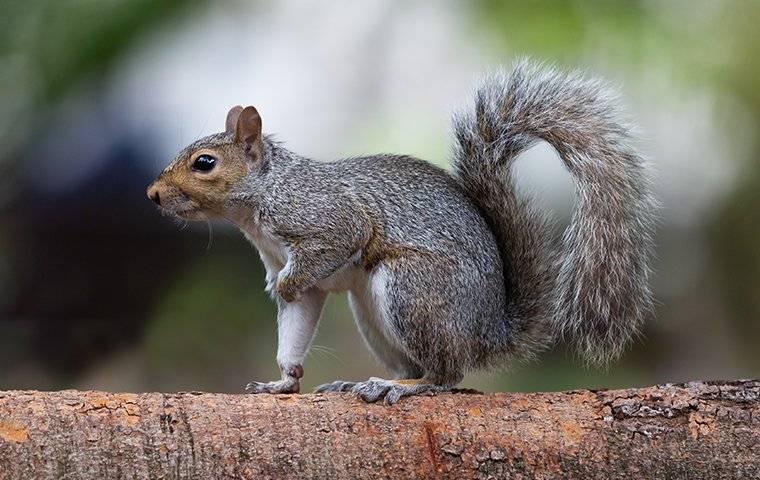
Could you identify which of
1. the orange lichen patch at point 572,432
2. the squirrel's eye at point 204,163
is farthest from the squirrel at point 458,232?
the orange lichen patch at point 572,432

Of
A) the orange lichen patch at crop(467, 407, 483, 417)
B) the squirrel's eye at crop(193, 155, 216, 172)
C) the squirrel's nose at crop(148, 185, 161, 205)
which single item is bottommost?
the orange lichen patch at crop(467, 407, 483, 417)

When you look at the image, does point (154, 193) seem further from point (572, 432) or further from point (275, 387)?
point (572, 432)

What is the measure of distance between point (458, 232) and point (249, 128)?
A: 57 centimetres

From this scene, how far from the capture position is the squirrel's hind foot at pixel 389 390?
216 centimetres

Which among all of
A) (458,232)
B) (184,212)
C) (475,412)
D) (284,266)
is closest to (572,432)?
(475,412)

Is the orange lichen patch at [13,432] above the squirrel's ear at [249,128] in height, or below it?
below

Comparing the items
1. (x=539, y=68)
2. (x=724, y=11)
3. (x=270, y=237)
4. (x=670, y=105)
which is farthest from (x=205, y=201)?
(x=724, y=11)

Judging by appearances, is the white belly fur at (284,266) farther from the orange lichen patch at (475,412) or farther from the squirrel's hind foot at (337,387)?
the orange lichen patch at (475,412)

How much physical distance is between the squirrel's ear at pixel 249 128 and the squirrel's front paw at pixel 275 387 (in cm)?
57

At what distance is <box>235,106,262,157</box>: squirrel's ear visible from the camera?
Answer: 2535 mm

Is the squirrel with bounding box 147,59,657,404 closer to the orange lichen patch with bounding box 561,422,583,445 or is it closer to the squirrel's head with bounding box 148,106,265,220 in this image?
the squirrel's head with bounding box 148,106,265,220

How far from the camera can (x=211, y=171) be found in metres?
2.49

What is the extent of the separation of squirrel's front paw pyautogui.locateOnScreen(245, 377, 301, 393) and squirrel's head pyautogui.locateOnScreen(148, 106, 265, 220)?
1.38ft

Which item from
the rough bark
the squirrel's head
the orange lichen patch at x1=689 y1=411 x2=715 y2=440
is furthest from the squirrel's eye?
the orange lichen patch at x1=689 y1=411 x2=715 y2=440
